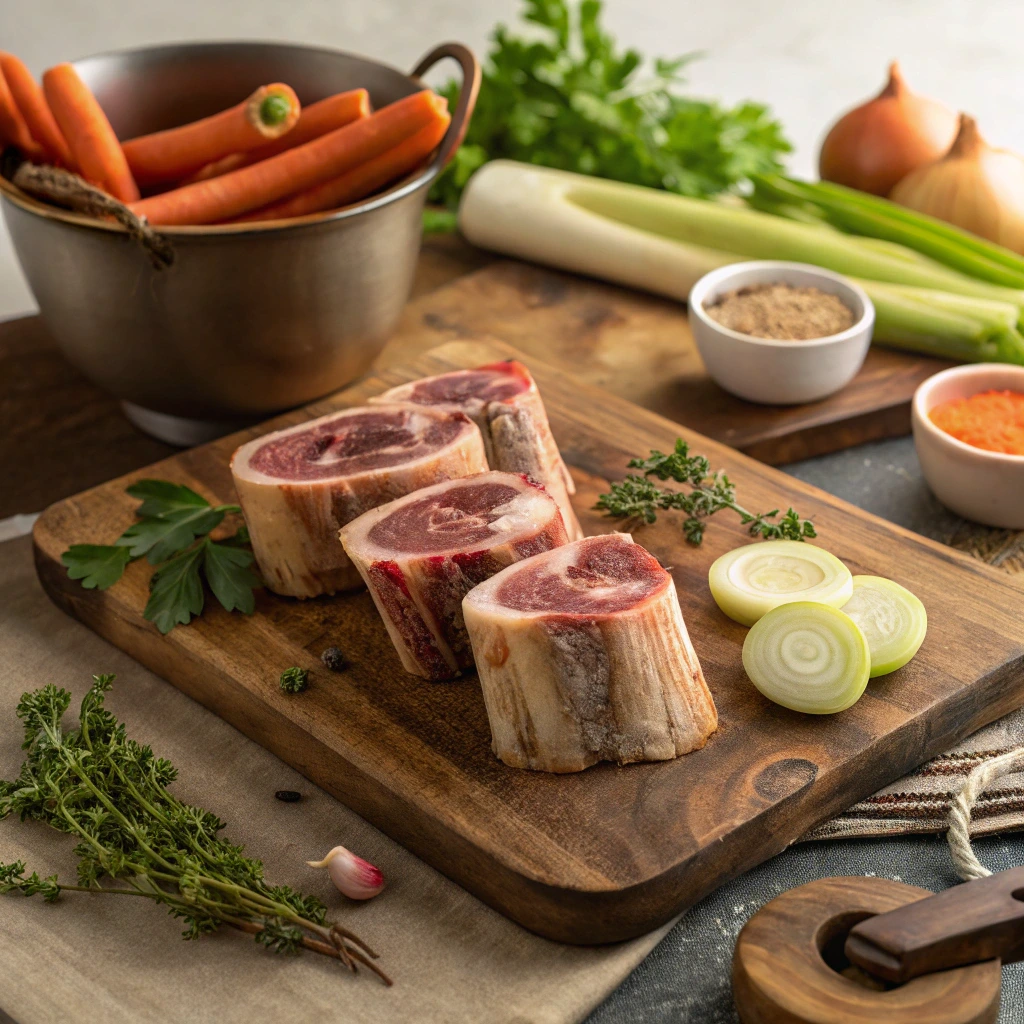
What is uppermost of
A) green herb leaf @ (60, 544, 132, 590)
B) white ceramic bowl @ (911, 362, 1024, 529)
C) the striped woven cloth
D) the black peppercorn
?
green herb leaf @ (60, 544, 132, 590)

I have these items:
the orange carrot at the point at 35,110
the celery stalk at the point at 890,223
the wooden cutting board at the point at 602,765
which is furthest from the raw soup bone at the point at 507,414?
the celery stalk at the point at 890,223

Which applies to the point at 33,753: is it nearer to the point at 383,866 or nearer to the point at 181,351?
the point at 383,866

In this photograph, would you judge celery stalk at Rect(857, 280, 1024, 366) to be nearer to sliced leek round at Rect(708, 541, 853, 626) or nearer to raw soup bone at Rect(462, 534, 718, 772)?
sliced leek round at Rect(708, 541, 853, 626)

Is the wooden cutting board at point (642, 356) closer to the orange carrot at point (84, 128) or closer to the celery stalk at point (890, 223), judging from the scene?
the celery stalk at point (890, 223)

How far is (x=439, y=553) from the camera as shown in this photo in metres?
2.80

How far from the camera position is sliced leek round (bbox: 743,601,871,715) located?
2.70 m

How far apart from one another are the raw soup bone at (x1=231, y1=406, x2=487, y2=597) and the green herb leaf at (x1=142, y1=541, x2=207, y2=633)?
0.18 m

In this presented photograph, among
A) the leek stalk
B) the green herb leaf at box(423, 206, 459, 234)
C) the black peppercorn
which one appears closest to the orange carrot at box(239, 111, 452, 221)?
the leek stalk

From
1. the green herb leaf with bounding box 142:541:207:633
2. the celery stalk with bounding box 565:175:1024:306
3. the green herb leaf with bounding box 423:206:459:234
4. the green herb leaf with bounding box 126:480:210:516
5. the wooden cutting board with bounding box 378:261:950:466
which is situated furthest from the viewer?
the green herb leaf with bounding box 423:206:459:234

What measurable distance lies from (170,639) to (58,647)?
470 millimetres

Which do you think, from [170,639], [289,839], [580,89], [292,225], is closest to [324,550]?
[170,639]

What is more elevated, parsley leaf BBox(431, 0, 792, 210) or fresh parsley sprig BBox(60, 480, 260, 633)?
parsley leaf BBox(431, 0, 792, 210)

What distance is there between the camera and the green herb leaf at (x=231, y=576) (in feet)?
10.4

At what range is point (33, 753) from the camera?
2.83m
